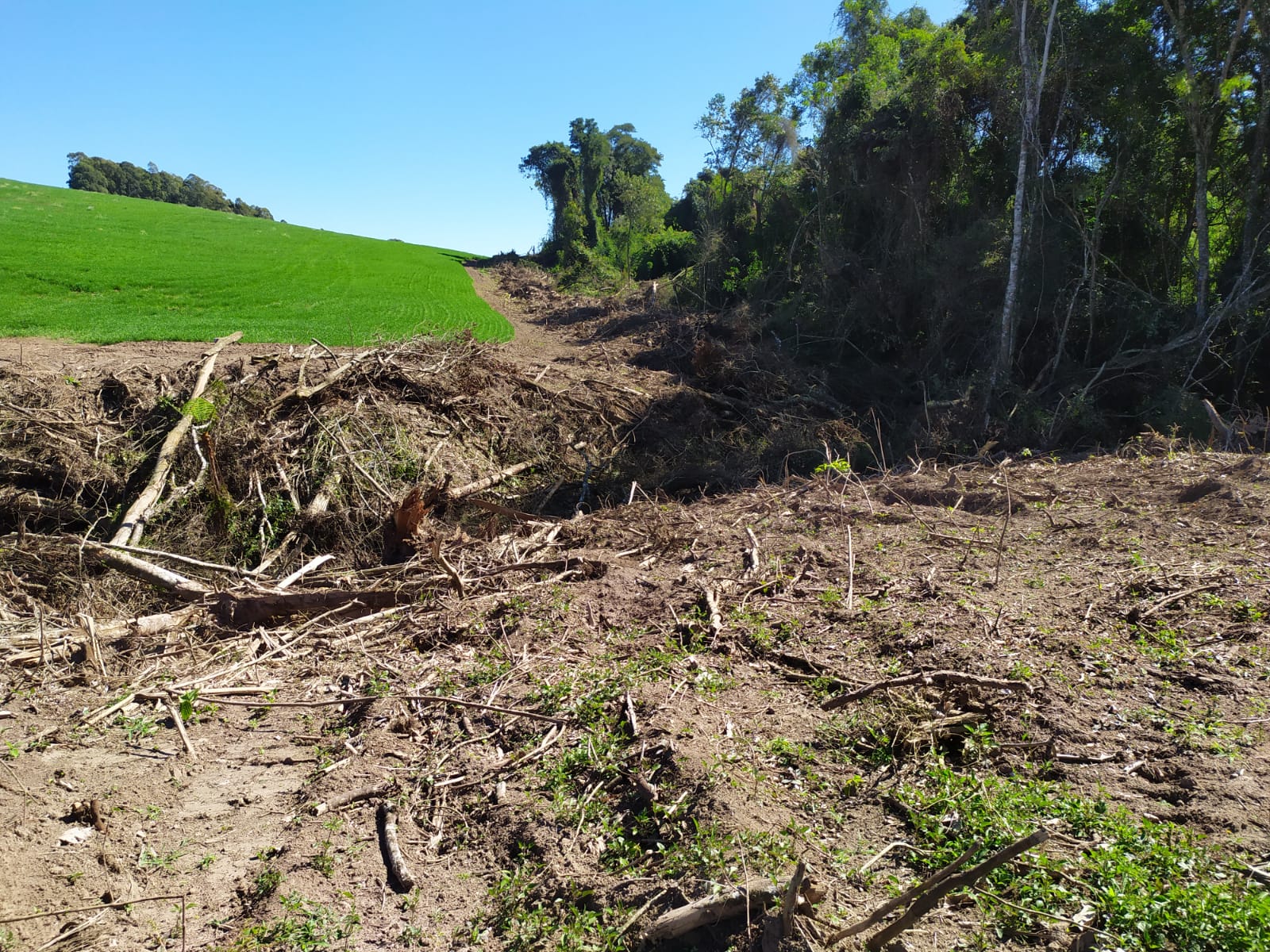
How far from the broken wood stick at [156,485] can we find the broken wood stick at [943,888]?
7545mm

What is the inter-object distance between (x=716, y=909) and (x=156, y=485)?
25.5 ft

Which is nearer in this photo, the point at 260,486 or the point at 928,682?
the point at 928,682

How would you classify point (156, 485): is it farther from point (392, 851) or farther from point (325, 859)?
point (392, 851)

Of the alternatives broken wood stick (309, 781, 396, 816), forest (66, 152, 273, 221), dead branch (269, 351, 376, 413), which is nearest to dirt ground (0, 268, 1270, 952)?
broken wood stick (309, 781, 396, 816)

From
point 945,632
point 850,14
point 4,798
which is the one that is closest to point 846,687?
point 945,632

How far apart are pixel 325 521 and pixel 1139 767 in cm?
758

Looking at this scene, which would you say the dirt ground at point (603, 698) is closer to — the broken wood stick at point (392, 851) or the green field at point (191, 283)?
the broken wood stick at point (392, 851)

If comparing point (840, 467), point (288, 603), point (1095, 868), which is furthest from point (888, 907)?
point (840, 467)

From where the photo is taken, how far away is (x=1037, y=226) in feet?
45.9

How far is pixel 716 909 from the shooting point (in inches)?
103

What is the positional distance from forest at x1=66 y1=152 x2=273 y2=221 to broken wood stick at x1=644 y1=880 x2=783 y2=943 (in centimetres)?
8144

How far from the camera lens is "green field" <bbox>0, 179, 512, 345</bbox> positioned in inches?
632

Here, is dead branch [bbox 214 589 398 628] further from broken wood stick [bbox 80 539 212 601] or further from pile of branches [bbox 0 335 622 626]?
broken wood stick [bbox 80 539 212 601]

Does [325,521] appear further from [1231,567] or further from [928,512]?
[1231,567]
